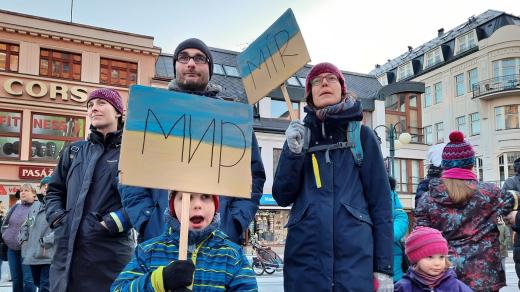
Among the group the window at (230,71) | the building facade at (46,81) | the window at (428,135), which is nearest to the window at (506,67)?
the window at (428,135)

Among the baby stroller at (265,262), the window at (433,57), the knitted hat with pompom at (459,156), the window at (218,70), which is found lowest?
the baby stroller at (265,262)

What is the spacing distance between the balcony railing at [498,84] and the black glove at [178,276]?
Result: 36225 mm

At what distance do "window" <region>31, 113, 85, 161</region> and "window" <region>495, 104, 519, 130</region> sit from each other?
27106 mm

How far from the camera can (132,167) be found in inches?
94.0

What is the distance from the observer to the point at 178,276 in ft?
6.91

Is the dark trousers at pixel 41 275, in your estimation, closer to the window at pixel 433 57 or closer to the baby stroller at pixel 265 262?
the baby stroller at pixel 265 262

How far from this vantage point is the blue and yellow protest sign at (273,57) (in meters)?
3.77

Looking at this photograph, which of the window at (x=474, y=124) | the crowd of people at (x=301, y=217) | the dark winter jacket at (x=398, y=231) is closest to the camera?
the crowd of people at (x=301, y=217)

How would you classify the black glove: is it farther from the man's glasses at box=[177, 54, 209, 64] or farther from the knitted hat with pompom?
the knitted hat with pompom

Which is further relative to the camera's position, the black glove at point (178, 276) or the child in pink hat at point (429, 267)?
the child in pink hat at point (429, 267)

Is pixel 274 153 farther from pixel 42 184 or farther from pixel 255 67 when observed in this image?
pixel 255 67

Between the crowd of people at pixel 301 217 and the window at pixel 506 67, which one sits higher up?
the window at pixel 506 67

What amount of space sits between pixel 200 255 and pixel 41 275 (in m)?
4.90

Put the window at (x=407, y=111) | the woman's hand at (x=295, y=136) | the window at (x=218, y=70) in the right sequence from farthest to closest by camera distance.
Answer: the window at (x=407, y=111) < the window at (x=218, y=70) < the woman's hand at (x=295, y=136)
